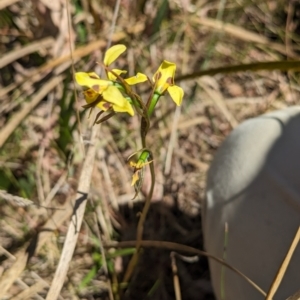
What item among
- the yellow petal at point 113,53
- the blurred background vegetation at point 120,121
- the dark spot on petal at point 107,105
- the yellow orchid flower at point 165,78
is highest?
the yellow petal at point 113,53

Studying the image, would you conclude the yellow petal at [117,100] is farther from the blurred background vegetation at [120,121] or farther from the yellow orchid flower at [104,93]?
the blurred background vegetation at [120,121]

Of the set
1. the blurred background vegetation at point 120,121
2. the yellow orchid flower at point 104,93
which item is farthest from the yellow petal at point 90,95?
the blurred background vegetation at point 120,121

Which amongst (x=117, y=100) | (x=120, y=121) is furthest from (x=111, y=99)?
(x=120, y=121)

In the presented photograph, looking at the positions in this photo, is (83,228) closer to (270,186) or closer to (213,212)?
(213,212)

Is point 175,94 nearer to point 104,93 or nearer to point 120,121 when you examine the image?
point 104,93

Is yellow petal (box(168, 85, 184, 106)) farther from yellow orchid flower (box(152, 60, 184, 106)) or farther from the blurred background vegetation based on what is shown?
the blurred background vegetation

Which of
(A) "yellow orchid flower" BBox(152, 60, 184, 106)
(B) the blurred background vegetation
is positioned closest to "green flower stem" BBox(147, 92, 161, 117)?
(A) "yellow orchid flower" BBox(152, 60, 184, 106)
